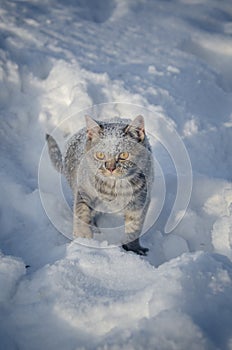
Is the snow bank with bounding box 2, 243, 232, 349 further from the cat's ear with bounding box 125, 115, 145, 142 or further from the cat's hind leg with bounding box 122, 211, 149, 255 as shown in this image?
the cat's ear with bounding box 125, 115, 145, 142

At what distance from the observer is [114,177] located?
280cm

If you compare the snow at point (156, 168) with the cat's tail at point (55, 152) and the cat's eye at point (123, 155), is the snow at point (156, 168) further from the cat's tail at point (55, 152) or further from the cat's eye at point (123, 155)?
the cat's eye at point (123, 155)

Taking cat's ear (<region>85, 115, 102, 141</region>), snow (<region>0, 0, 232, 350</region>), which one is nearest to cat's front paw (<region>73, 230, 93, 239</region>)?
snow (<region>0, 0, 232, 350</region>)

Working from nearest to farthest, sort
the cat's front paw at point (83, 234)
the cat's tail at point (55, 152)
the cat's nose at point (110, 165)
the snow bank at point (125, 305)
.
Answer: the snow bank at point (125, 305), the cat's nose at point (110, 165), the cat's front paw at point (83, 234), the cat's tail at point (55, 152)

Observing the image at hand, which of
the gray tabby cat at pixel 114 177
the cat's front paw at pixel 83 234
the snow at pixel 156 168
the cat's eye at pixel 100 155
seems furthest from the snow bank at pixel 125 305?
the cat's eye at pixel 100 155

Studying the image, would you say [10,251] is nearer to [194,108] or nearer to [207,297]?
[207,297]

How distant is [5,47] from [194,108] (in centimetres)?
243

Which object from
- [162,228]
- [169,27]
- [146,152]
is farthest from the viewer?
[169,27]

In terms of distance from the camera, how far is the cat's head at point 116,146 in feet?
8.78

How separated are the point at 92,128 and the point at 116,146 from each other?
24cm

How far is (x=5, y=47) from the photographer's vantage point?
4.34 m

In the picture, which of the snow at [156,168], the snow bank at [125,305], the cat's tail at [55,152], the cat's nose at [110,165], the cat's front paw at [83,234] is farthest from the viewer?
the cat's tail at [55,152]

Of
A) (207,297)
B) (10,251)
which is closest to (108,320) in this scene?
(207,297)

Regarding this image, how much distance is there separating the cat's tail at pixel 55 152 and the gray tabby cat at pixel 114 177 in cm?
43
